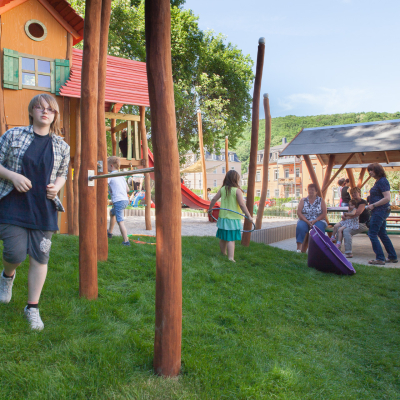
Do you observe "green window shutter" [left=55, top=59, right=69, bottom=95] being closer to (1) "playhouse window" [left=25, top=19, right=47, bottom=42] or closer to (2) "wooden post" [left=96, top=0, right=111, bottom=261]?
(1) "playhouse window" [left=25, top=19, right=47, bottom=42]


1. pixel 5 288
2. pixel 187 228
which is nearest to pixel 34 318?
pixel 5 288

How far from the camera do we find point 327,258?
6113 mm

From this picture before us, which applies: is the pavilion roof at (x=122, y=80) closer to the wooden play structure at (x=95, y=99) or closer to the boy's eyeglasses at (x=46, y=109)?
the wooden play structure at (x=95, y=99)

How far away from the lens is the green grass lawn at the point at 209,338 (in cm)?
227

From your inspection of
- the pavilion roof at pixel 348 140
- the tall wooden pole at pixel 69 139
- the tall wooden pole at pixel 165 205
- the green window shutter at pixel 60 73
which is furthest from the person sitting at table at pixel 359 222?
the green window shutter at pixel 60 73

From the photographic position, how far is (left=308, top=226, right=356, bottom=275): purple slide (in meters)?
6.09

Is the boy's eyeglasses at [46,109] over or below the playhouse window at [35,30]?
below

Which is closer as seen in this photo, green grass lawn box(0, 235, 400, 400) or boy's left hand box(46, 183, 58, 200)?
green grass lawn box(0, 235, 400, 400)

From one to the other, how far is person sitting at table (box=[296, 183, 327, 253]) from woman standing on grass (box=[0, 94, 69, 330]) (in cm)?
628

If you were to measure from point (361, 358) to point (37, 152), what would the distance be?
10.4 feet

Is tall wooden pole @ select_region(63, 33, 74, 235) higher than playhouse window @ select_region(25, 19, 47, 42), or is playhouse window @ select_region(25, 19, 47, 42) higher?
playhouse window @ select_region(25, 19, 47, 42)

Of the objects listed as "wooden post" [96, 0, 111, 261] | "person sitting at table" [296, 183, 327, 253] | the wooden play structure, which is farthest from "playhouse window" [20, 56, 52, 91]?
"person sitting at table" [296, 183, 327, 253]

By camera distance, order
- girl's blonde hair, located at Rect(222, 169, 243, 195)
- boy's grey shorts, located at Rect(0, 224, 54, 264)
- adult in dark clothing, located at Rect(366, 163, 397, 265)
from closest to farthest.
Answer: boy's grey shorts, located at Rect(0, 224, 54, 264) < girl's blonde hair, located at Rect(222, 169, 243, 195) < adult in dark clothing, located at Rect(366, 163, 397, 265)

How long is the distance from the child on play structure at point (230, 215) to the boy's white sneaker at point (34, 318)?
12.5ft
